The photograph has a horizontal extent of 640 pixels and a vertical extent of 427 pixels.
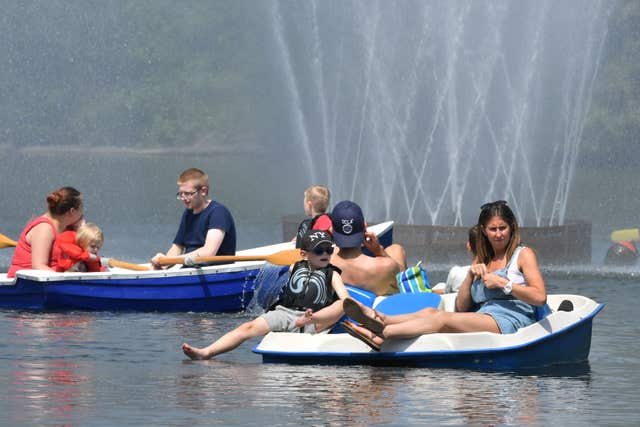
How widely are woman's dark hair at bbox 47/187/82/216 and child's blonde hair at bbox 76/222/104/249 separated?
0.20m

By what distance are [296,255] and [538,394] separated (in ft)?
13.5

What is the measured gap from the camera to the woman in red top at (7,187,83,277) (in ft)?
→ 48.8

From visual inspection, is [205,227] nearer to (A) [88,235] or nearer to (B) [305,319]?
(A) [88,235]

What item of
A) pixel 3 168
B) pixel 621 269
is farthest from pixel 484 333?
pixel 3 168

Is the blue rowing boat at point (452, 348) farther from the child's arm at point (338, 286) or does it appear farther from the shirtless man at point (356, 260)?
the shirtless man at point (356, 260)

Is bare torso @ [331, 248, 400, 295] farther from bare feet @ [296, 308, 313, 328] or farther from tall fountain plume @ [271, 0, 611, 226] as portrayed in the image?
tall fountain plume @ [271, 0, 611, 226]

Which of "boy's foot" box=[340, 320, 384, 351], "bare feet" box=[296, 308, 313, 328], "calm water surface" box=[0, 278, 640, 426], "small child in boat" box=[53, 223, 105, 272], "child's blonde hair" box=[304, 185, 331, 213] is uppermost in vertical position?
"child's blonde hair" box=[304, 185, 331, 213]

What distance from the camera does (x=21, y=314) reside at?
14797 millimetres

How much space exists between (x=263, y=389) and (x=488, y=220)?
184 centimetres

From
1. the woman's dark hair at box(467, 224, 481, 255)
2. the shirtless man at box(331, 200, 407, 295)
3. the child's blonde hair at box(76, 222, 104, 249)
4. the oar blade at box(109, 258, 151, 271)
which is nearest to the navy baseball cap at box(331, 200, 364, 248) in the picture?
the shirtless man at box(331, 200, 407, 295)

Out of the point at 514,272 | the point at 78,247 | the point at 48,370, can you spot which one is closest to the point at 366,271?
the point at 514,272

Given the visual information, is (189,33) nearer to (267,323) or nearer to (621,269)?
(621,269)

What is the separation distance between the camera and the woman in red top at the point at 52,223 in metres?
14.9

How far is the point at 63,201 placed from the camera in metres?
14.9
